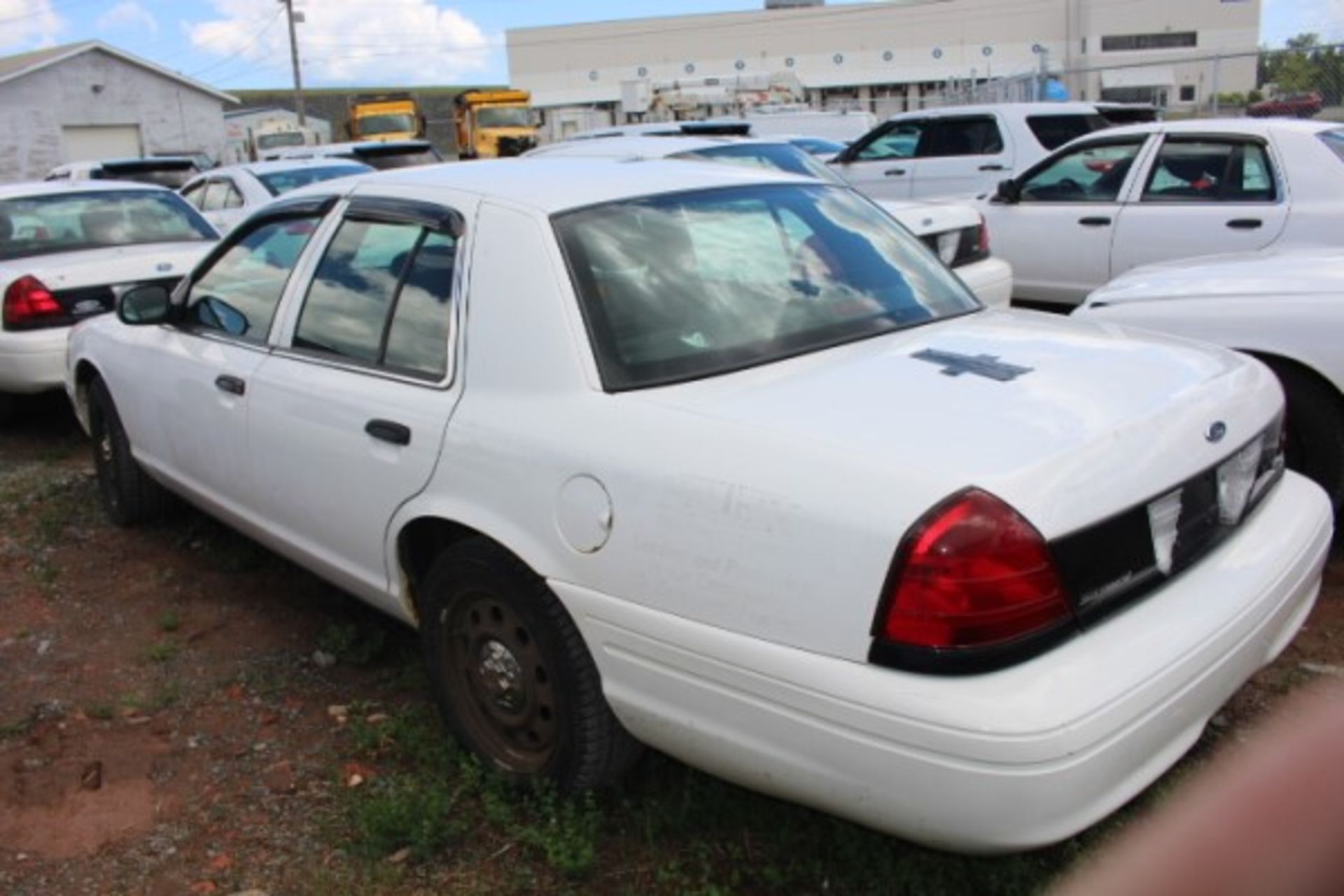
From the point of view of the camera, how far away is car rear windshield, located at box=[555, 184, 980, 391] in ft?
9.78

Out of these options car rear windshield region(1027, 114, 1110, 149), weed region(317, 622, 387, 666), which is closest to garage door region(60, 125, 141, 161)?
car rear windshield region(1027, 114, 1110, 149)

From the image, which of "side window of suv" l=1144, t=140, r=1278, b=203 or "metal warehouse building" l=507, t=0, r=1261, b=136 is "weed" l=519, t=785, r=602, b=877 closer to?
"side window of suv" l=1144, t=140, r=1278, b=203

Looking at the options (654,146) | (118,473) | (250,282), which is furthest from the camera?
(654,146)

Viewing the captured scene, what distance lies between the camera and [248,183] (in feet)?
38.0

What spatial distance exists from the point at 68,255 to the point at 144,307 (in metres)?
3.42

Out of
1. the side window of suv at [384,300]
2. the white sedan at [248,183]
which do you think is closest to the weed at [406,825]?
the side window of suv at [384,300]

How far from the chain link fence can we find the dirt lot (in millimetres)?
13195

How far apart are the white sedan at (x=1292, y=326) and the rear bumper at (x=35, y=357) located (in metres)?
5.58

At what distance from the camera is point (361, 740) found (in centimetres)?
360

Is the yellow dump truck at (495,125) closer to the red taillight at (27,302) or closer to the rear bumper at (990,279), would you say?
the red taillight at (27,302)

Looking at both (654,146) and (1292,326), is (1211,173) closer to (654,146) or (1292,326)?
(1292,326)

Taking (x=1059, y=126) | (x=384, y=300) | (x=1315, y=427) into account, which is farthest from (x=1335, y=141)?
(x=384, y=300)

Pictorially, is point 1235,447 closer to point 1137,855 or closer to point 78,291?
point 1137,855

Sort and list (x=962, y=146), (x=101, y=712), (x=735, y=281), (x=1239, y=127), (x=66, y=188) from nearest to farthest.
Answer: (x=735, y=281)
(x=101, y=712)
(x=1239, y=127)
(x=66, y=188)
(x=962, y=146)
